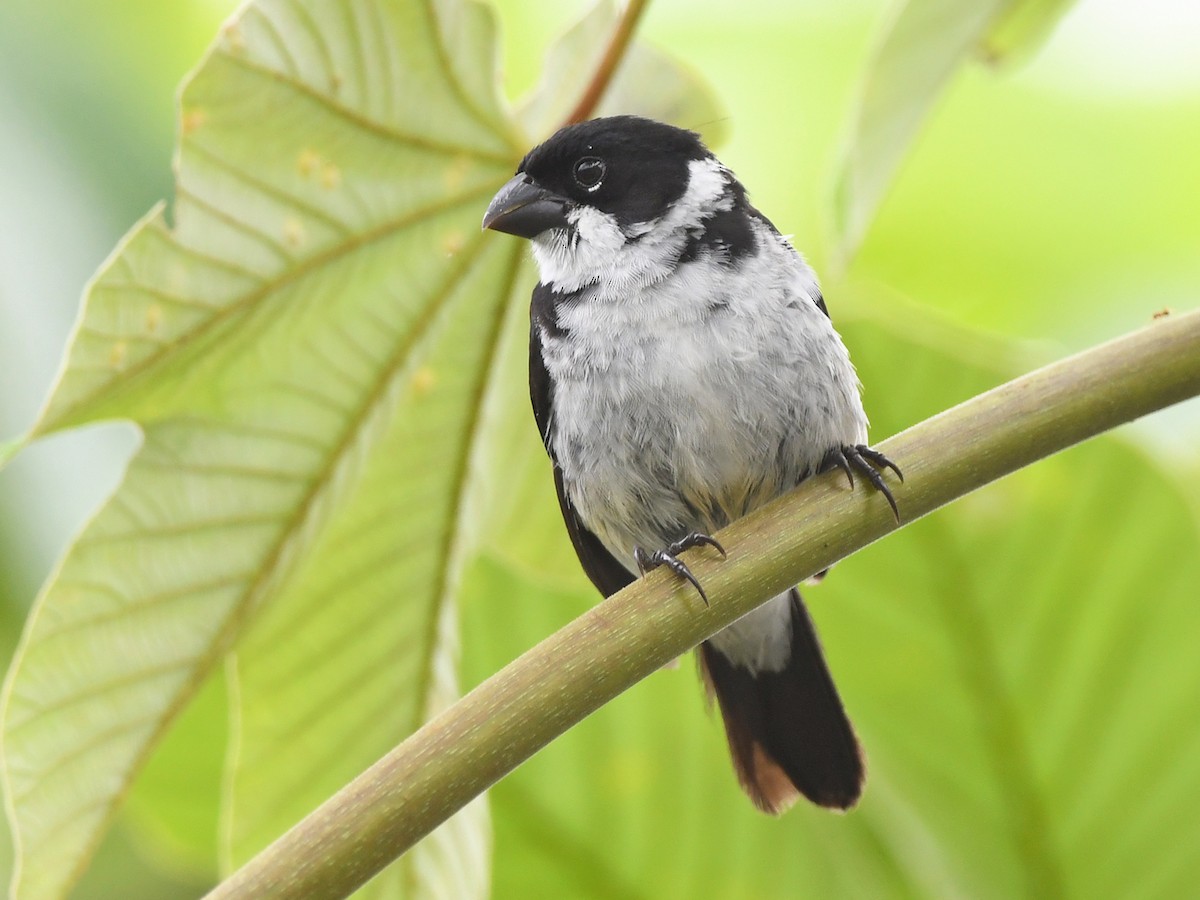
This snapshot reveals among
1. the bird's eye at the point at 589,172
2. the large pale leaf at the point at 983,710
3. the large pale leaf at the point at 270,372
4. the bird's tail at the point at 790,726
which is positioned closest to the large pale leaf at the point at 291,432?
the large pale leaf at the point at 270,372

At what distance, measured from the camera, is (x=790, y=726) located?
7.11 ft

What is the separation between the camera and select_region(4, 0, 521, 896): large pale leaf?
5.46 ft

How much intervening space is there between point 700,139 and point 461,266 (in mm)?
451

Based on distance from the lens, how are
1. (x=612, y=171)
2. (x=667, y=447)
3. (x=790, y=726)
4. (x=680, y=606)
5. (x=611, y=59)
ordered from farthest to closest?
(x=612, y=171) < (x=790, y=726) < (x=667, y=447) < (x=611, y=59) < (x=680, y=606)

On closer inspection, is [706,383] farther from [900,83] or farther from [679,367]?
[900,83]

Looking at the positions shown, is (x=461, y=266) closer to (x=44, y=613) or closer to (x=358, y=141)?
(x=358, y=141)

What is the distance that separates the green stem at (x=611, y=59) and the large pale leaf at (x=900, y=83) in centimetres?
34

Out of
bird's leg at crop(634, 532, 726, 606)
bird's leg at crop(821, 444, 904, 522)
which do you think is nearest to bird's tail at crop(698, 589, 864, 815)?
bird's leg at crop(634, 532, 726, 606)

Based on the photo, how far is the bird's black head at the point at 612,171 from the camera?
212 centimetres

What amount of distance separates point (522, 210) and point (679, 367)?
0.32 metres

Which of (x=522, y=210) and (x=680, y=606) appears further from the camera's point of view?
(x=522, y=210)

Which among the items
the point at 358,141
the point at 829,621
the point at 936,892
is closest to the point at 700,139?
the point at 358,141

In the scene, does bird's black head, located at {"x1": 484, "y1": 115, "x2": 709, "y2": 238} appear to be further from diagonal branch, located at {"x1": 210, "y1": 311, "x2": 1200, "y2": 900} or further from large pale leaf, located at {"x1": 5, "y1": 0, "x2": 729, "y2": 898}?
diagonal branch, located at {"x1": 210, "y1": 311, "x2": 1200, "y2": 900}

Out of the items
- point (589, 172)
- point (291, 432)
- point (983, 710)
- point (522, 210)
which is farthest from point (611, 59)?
point (983, 710)
